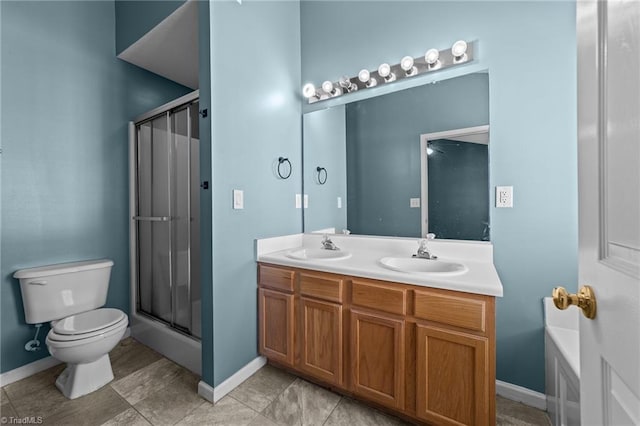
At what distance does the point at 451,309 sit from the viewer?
4.00 feet

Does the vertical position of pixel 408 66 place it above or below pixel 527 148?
above

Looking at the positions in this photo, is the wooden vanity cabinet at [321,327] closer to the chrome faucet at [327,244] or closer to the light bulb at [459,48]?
the chrome faucet at [327,244]

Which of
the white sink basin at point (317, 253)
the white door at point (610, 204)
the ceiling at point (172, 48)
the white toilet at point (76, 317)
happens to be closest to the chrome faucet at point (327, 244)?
the white sink basin at point (317, 253)

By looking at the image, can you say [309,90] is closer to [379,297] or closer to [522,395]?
[379,297]

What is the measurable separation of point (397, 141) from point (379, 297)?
1.11m

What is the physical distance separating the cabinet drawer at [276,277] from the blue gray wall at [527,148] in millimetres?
1271

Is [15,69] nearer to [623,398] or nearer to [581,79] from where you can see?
[581,79]

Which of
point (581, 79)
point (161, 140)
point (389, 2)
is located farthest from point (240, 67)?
point (581, 79)

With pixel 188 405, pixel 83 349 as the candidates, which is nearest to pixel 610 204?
pixel 188 405

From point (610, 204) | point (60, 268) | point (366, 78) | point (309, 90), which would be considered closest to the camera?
point (610, 204)

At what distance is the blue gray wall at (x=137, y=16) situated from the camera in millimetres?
1870

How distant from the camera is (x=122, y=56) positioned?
2312mm

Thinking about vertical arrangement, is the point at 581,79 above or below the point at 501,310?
above

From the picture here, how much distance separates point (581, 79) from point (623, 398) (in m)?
0.60
